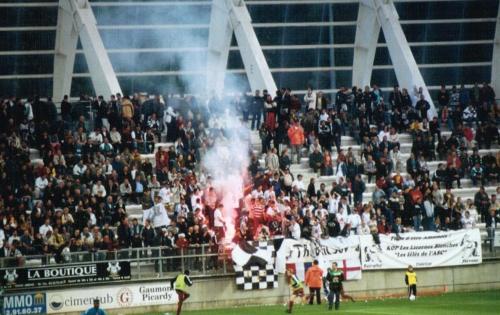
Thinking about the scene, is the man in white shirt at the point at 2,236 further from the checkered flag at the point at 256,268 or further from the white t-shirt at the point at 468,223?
the white t-shirt at the point at 468,223

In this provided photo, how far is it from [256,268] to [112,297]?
15.7ft

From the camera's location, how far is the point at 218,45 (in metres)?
53.6

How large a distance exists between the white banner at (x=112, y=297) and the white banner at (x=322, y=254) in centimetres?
384

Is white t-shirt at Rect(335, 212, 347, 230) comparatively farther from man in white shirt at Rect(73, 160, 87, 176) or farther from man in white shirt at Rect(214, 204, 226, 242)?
man in white shirt at Rect(73, 160, 87, 176)

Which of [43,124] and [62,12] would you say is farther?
[62,12]

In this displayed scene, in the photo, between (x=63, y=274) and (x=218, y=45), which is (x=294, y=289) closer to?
(x=63, y=274)

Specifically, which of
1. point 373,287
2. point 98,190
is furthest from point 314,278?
point 98,190

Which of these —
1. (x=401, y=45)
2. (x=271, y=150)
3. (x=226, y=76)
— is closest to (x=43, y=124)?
(x=271, y=150)

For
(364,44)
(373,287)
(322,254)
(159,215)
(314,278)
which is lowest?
(373,287)

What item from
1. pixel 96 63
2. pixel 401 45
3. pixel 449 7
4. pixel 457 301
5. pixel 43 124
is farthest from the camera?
pixel 449 7

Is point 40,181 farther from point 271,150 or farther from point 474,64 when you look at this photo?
point 474,64

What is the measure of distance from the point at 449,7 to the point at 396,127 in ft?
29.2

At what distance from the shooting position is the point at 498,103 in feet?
183

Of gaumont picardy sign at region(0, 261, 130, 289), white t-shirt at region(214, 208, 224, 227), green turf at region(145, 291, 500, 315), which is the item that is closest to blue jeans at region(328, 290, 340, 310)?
green turf at region(145, 291, 500, 315)
